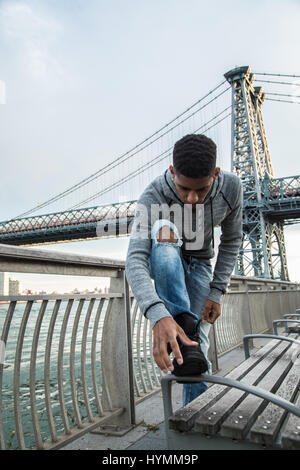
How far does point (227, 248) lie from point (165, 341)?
866 mm

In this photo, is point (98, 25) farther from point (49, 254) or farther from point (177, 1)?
point (49, 254)

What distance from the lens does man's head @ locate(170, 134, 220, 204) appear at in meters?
1.11

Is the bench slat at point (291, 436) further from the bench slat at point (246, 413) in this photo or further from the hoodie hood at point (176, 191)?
the hoodie hood at point (176, 191)

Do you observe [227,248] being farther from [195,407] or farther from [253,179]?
[253,179]

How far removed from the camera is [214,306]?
1.52 m

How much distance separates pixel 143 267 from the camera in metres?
1.11

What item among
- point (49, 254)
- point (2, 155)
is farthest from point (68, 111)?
point (49, 254)

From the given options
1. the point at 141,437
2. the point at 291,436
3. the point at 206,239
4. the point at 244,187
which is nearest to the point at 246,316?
the point at 141,437

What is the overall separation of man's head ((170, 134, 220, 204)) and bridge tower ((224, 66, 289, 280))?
2338 cm

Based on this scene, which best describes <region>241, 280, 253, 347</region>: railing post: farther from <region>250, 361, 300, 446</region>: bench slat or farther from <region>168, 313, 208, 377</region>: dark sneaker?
<region>168, 313, 208, 377</region>: dark sneaker

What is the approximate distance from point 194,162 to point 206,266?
606mm

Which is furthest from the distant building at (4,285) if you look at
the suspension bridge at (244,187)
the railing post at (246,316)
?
the suspension bridge at (244,187)

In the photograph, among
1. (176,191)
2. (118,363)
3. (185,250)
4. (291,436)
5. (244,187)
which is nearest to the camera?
(291,436)

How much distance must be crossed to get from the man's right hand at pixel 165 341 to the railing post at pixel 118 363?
3.73 ft
